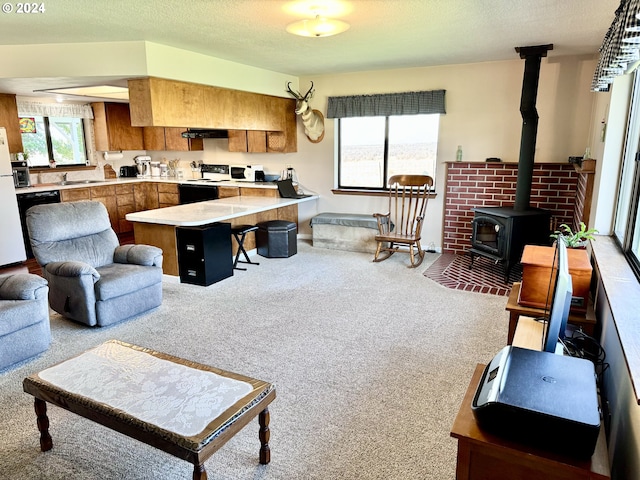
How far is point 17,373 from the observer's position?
2.78 meters

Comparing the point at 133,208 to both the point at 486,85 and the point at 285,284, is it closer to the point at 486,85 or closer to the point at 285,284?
the point at 285,284

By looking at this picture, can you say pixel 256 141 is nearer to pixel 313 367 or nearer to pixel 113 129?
pixel 113 129

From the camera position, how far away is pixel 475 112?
529 centimetres

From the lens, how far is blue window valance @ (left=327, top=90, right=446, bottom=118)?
5406 mm

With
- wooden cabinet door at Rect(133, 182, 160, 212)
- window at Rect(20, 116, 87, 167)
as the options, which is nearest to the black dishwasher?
window at Rect(20, 116, 87, 167)

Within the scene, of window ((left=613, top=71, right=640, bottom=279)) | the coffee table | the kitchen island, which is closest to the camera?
the coffee table

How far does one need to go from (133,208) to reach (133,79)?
11.4 ft

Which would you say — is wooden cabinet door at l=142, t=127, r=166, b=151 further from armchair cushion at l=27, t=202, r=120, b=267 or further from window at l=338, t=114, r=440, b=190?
armchair cushion at l=27, t=202, r=120, b=267

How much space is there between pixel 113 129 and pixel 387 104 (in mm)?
4593

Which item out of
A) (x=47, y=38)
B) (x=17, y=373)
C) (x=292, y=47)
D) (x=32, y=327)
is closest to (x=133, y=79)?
(x=47, y=38)

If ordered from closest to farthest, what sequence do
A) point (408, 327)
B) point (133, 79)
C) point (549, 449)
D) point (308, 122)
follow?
point (549, 449)
point (408, 327)
point (133, 79)
point (308, 122)

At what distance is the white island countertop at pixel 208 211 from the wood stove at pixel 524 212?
2.56 m

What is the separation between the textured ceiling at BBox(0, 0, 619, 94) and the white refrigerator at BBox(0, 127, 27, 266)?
171 cm

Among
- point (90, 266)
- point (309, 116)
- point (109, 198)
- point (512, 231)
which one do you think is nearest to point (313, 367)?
point (90, 266)
